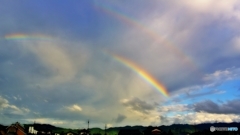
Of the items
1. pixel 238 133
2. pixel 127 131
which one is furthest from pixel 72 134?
pixel 238 133

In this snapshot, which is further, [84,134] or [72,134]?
[84,134]

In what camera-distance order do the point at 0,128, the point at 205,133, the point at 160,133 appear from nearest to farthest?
the point at 0,128, the point at 205,133, the point at 160,133

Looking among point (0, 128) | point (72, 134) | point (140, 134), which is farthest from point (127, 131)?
point (0, 128)

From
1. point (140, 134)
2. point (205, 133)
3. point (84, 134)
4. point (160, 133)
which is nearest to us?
point (205, 133)

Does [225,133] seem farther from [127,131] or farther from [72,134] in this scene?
[72,134]

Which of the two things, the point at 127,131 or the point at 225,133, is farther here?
the point at 127,131

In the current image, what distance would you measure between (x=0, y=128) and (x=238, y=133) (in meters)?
106

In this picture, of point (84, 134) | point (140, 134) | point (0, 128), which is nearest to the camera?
point (0, 128)

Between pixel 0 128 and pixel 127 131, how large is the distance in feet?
215

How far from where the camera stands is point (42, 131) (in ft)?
465

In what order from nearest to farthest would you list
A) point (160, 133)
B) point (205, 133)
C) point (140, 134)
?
point (205, 133) < point (160, 133) < point (140, 134)

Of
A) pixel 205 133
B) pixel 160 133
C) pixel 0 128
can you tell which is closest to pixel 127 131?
pixel 160 133

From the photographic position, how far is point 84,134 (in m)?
162

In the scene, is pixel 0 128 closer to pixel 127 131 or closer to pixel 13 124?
pixel 13 124
